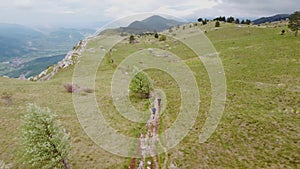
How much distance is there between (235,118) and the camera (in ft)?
100

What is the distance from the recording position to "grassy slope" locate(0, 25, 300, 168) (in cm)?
2317

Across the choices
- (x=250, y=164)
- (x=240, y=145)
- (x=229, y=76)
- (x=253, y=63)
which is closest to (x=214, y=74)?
(x=229, y=76)

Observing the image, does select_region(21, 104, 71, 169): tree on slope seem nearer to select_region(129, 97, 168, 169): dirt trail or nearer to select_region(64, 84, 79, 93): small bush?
select_region(129, 97, 168, 169): dirt trail

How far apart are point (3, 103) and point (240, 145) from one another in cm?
4575

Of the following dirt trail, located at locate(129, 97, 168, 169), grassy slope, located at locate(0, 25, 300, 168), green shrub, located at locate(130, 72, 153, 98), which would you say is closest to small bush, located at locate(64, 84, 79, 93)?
grassy slope, located at locate(0, 25, 300, 168)

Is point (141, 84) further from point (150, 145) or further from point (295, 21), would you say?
point (295, 21)

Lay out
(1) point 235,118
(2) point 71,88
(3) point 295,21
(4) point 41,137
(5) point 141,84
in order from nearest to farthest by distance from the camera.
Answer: (4) point 41,137 < (1) point 235,118 < (5) point 141,84 < (2) point 71,88 < (3) point 295,21

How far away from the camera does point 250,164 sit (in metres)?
21.5

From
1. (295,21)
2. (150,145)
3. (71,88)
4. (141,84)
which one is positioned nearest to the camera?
(150,145)

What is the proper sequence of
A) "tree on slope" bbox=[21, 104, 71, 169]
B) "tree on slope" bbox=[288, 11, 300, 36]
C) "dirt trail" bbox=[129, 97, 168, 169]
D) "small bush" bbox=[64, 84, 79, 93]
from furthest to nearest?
"tree on slope" bbox=[288, 11, 300, 36], "small bush" bbox=[64, 84, 79, 93], "dirt trail" bbox=[129, 97, 168, 169], "tree on slope" bbox=[21, 104, 71, 169]

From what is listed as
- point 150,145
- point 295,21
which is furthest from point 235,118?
point 295,21

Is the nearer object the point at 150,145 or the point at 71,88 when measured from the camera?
the point at 150,145

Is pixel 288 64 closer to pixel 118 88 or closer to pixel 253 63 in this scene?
pixel 253 63

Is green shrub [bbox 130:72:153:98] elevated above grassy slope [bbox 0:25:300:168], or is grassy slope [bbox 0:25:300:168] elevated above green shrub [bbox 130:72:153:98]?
green shrub [bbox 130:72:153:98]
